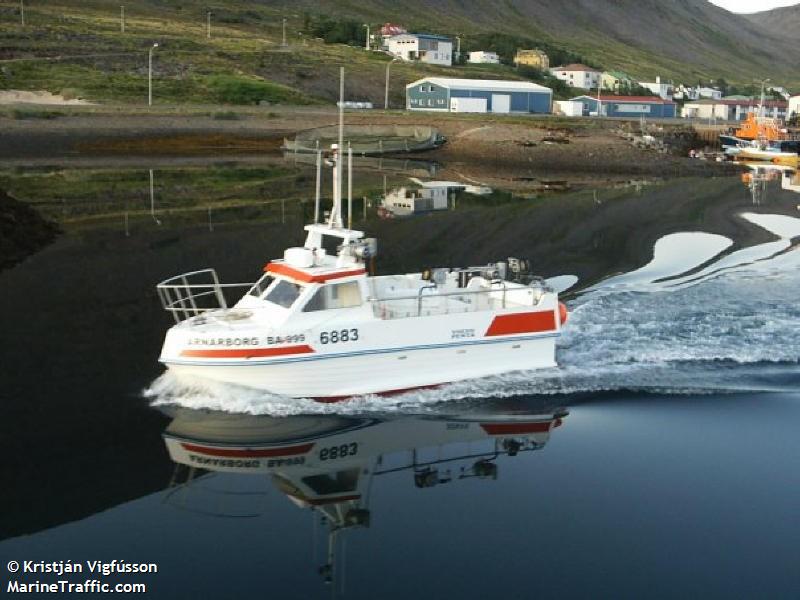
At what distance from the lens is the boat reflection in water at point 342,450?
16.3m

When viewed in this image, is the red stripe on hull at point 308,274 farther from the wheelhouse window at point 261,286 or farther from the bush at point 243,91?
the bush at point 243,91

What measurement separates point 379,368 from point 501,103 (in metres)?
89.0

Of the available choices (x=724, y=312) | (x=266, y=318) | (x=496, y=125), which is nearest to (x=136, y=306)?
(x=266, y=318)

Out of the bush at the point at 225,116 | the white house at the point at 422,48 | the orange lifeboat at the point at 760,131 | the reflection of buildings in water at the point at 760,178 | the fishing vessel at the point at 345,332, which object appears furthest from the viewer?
the white house at the point at 422,48

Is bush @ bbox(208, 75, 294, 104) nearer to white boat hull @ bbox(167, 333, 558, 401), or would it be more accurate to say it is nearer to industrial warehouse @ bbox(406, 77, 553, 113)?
industrial warehouse @ bbox(406, 77, 553, 113)

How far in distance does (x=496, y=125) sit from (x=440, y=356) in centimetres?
6906

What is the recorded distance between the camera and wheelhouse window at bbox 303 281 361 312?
1969 centimetres

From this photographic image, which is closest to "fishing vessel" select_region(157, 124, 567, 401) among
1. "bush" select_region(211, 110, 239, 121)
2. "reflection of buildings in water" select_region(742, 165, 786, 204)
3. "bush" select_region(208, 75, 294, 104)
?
"reflection of buildings in water" select_region(742, 165, 786, 204)

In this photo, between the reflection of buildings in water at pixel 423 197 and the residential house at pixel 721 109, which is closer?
the reflection of buildings in water at pixel 423 197

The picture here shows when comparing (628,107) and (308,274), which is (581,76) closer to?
(628,107)

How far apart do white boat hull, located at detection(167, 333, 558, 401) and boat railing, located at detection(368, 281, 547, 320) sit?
2.79 ft

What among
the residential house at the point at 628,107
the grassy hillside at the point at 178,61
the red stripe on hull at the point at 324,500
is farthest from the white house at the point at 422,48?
the red stripe on hull at the point at 324,500

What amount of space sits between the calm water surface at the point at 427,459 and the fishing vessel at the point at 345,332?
45 centimetres

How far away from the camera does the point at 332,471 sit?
17.1m
